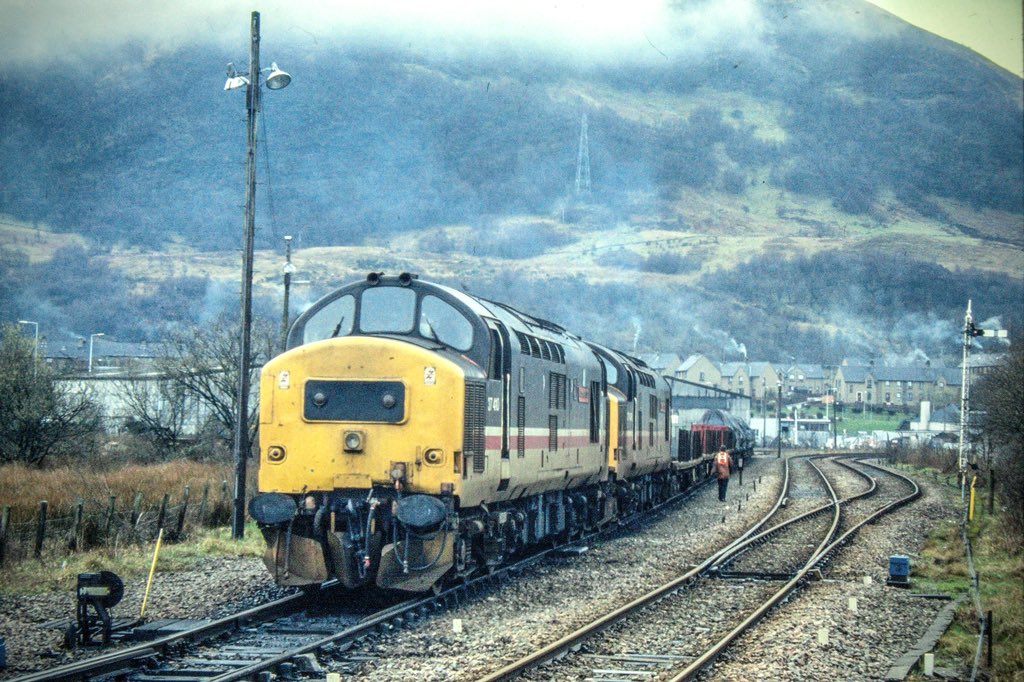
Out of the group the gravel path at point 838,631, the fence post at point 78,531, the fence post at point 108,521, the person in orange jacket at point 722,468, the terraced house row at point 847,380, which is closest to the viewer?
the gravel path at point 838,631

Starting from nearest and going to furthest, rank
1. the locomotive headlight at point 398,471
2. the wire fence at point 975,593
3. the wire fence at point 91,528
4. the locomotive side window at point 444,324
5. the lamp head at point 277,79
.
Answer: the wire fence at point 975,593 < the locomotive headlight at point 398,471 < the locomotive side window at point 444,324 < the wire fence at point 91,528 < the lamp head at point 277,79

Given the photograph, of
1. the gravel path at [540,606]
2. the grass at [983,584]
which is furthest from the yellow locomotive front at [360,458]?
the grass at [983,584]

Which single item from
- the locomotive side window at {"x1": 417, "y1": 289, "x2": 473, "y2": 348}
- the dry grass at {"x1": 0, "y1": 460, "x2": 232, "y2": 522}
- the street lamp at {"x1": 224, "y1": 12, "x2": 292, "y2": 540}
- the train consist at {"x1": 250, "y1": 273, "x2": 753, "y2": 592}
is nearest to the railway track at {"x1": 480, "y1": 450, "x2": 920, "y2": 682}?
the train consist at {"x1": 250, "y1": 273, "x2": 753, "y2": 592}

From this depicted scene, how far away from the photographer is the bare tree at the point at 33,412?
34.5m

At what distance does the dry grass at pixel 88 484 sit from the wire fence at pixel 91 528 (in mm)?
713

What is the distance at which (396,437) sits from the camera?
13070 mm

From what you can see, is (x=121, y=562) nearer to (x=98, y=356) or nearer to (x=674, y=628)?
(x=674, y=628)

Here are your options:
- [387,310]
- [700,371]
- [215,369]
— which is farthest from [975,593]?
[700,371]

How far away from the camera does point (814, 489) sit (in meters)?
39.7

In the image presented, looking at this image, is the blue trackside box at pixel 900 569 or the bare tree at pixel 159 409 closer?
the blue trackside box at pixel 900 569

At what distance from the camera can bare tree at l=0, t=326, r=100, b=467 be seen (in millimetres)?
34500

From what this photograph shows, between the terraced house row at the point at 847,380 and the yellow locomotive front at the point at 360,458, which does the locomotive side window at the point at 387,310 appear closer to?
the yellow locomotive front at the point at 360,458

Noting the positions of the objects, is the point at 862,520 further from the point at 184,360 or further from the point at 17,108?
the point at 17,108

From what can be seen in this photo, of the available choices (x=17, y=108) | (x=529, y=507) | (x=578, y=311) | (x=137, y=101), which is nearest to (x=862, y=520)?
Answer: (x=529, y=507)
